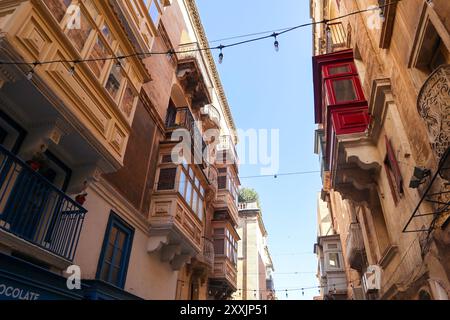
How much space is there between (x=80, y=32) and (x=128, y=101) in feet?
7.80

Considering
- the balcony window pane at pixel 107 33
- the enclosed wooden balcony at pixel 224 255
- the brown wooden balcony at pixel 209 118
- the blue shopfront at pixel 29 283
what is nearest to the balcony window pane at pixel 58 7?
the balcony window pane at pixel 107 33

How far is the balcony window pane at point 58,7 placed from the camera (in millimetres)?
6520

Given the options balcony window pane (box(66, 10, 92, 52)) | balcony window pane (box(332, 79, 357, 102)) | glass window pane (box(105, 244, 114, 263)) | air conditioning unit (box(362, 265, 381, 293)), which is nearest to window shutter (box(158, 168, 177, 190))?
glass window pane (box(105, 244, 114, 263))

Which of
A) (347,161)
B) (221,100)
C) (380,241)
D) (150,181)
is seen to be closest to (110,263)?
(150,181)

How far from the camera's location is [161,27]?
1525 cm

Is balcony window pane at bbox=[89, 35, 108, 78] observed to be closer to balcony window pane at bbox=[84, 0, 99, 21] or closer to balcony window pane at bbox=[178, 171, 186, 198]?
balcony window pane at bbox=[84, 0, 99, 21]

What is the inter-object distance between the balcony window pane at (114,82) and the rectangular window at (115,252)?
139 inches

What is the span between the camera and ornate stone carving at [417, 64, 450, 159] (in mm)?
4941

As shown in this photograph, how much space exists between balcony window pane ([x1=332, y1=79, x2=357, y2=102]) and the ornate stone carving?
590cm

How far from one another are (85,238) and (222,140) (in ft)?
54.2

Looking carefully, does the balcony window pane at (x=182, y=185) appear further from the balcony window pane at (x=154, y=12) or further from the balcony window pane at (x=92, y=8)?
the balcony window pane at (x=92, y=8)

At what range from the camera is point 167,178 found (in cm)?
1259

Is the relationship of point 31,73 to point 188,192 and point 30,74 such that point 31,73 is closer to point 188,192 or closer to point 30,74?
point 30,74

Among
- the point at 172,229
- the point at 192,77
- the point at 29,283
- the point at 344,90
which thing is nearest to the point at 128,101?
the point at 172,229
